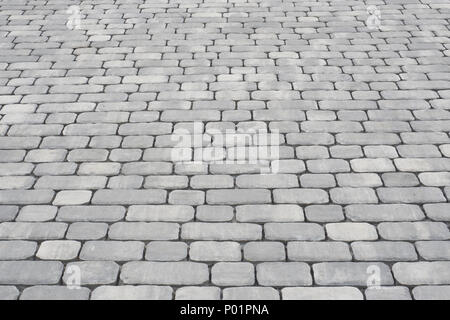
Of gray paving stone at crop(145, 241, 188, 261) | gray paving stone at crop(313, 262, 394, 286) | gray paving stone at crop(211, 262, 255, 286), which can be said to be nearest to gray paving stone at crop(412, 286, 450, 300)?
gray paving stone at crop(313, 262, 394, 286)

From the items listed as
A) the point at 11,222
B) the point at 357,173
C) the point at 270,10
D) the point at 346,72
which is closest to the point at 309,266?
the point at 357,173

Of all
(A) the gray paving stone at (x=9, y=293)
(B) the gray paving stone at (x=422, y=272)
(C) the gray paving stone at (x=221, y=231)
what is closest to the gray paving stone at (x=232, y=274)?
(C) the gray paving stone at (x=221, y=231)

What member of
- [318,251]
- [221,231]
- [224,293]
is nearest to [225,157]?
[221,231]

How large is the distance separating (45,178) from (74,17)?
3.34 meters

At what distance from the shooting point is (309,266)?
9.08ft

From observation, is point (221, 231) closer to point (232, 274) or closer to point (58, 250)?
point (232, 274)

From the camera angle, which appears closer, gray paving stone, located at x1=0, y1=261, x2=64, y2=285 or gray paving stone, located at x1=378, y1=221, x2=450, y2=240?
gray paving stone, located at x1=0, y1=261, x2=64, y2=285

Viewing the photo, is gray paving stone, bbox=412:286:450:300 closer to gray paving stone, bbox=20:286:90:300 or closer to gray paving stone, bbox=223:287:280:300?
gray paving stone, bbox=223:287:280:300

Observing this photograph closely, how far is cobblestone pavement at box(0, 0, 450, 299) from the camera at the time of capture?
276cm

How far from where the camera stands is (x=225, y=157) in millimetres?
3631

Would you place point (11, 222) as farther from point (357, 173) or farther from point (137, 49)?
point (137, 49)

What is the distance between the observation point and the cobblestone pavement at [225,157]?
2756mm

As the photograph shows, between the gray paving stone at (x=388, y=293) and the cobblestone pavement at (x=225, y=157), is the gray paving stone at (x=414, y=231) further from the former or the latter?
the gray paving stone at (x=388, y=293)

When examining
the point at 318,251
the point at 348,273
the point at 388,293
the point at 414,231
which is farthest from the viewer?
the point at 414,231
